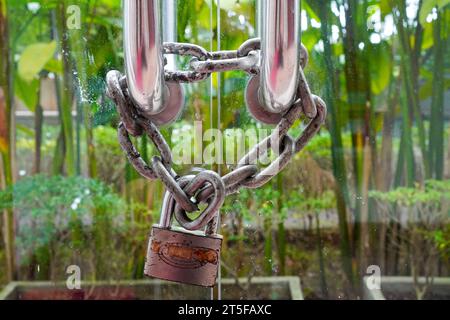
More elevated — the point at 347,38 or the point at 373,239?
the point at 347,38

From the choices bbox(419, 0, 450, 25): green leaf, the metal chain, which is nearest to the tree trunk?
bbox(419, 0, 450, 25): green leaf

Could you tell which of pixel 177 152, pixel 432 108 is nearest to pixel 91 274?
pixel 177 152

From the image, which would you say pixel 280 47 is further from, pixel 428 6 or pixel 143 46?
pixel 428 6

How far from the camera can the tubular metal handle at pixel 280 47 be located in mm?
241

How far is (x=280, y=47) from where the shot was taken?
0.24 m

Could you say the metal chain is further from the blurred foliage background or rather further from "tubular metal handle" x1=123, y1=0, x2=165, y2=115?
the blurred foliage background

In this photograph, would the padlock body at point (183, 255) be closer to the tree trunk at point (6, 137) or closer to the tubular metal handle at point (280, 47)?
the tubular metal handle at point (280, 47)

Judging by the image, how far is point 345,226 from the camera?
1.00 meters

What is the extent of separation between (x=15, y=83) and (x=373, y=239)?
769 millimetres

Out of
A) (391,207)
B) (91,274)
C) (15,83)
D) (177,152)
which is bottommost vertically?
(91,274)

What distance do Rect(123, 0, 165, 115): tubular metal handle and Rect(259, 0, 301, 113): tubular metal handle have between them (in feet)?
0.16

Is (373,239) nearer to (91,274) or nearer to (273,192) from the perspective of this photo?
(273,192)

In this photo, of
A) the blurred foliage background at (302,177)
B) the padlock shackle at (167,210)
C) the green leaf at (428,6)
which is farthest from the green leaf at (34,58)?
the padlock shackle at (167,210)

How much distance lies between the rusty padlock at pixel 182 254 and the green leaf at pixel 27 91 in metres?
0.93
